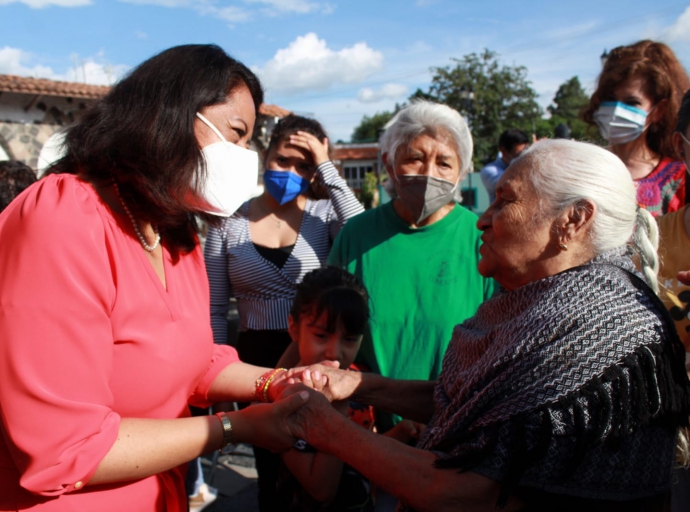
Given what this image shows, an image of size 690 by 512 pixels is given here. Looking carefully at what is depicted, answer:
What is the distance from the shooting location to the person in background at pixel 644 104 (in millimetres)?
3406

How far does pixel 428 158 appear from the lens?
2869mm

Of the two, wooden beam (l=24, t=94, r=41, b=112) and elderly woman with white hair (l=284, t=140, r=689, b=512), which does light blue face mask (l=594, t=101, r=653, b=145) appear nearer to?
elderly woman with white hair (l=284, t=140, r=689, b=512)

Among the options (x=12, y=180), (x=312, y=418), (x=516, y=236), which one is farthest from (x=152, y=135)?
(x=12, y=180)

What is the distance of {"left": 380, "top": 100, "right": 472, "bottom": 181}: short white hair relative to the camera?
285cm

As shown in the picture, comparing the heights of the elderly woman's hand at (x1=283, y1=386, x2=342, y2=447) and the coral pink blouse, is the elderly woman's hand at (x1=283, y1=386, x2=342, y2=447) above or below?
below

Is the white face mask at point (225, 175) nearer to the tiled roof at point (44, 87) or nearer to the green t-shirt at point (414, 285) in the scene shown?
the green t-shirt at point (414, 285)

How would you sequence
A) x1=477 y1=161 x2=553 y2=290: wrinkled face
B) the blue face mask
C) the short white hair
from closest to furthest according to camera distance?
x1=477 y1=161 x2=553 y2=290: wrinkled face
the short white hair
the blue face mask

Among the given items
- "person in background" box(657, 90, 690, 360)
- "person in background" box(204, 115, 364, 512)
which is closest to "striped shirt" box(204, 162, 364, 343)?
"person in background" box(204, 115, 364, 512)

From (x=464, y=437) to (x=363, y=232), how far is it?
1.44 m

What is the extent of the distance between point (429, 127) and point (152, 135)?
1538 millimetres

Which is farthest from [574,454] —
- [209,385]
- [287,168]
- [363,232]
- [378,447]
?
[287,168]

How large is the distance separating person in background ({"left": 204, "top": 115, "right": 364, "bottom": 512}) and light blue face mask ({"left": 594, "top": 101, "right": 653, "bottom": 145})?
1.60 metres

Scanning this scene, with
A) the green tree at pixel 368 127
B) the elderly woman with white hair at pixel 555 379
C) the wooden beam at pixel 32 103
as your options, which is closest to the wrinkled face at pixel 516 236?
the elderly woman with white hair at pixel 555 379

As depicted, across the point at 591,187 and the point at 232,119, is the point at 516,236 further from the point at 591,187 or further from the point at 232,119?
the point at 232,119
